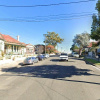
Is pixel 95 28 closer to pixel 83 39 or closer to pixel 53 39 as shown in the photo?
pixel 83 39

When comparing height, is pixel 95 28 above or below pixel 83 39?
below

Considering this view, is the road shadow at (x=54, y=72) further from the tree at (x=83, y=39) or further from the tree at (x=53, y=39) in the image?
the tree at (x=53, y=39)

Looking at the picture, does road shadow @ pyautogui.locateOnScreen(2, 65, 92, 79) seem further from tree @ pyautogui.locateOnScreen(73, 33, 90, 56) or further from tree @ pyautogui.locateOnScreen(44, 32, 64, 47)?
tree @ pyautogui.locateOnScreen(44, 32, 64, 47)

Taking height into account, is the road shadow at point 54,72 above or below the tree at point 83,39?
below

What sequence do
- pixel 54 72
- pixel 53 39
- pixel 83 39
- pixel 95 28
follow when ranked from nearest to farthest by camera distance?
1. pixel 54 72
2. pixel 95 28
3. pixel 83 39
4. pixel 53 39

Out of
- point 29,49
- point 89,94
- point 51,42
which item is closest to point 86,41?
point 29,49

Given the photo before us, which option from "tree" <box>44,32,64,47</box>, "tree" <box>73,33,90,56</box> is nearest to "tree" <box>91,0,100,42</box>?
"tree" <box>73,33,90,56</box>

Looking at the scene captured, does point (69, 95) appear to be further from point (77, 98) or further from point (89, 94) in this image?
point (89, 94)

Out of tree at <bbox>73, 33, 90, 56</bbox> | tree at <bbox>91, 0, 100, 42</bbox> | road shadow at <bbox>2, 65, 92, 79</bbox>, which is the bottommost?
road shadow at <bbox>2, 65, 92, 79</bbox>

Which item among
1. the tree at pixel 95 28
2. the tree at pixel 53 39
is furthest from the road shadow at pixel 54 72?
the tree at pixel 53 39

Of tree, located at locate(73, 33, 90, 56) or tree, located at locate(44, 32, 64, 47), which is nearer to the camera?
tree, located at locate(73, 33, 90, 56)

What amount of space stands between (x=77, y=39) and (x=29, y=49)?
2511cm

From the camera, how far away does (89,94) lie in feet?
18.5

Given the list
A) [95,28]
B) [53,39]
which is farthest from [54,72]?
[53,39]
